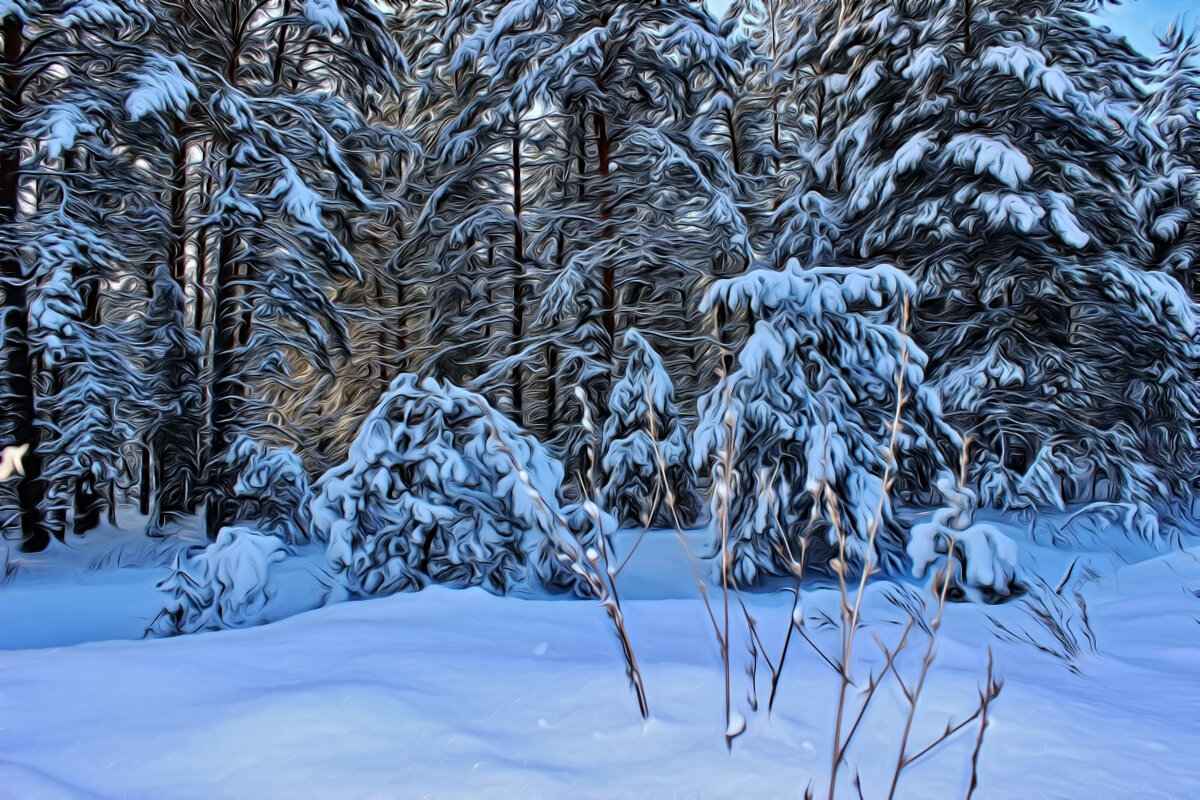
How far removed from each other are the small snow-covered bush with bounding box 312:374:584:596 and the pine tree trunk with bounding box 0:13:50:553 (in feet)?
6.82

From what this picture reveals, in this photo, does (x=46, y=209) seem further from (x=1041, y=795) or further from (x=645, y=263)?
(x=1041, y=795)

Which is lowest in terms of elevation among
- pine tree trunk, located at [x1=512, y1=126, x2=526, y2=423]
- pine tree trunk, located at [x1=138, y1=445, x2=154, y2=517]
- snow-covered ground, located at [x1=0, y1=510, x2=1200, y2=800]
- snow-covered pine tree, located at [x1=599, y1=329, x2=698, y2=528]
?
snow-covered ground, located at [x1=0, y1=510, x2=1200, y2=800]

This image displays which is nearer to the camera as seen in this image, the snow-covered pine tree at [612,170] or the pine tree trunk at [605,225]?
the snow-covered pine tree at [612,170]

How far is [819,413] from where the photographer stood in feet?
12.7

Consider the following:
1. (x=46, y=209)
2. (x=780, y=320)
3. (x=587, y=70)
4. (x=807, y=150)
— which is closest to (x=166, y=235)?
(x=46, y=209)

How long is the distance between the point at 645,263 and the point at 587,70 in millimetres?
1771

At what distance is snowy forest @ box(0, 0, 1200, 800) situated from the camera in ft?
7.53

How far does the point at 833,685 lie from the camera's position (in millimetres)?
2498

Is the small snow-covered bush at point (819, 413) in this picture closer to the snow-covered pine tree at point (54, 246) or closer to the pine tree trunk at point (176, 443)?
the pine tree trunk at point (176, 443)

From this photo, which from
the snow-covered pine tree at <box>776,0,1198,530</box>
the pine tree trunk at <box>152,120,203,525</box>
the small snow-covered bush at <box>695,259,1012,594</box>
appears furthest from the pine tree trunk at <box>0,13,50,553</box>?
the snow-covered pine tree at <box>776,0,1198,530</box>

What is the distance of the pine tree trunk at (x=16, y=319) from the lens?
4035mm

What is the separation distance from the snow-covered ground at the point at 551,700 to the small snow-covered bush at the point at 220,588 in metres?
0.15

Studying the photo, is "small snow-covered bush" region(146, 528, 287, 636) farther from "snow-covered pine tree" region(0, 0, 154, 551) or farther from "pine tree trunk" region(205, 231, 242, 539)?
"snow-covered pine tree" region(0, 0, 154, 551)

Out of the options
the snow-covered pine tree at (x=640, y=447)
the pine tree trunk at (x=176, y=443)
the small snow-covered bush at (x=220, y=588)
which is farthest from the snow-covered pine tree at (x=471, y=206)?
the small snow-covered bush at (x=220, y=588)
